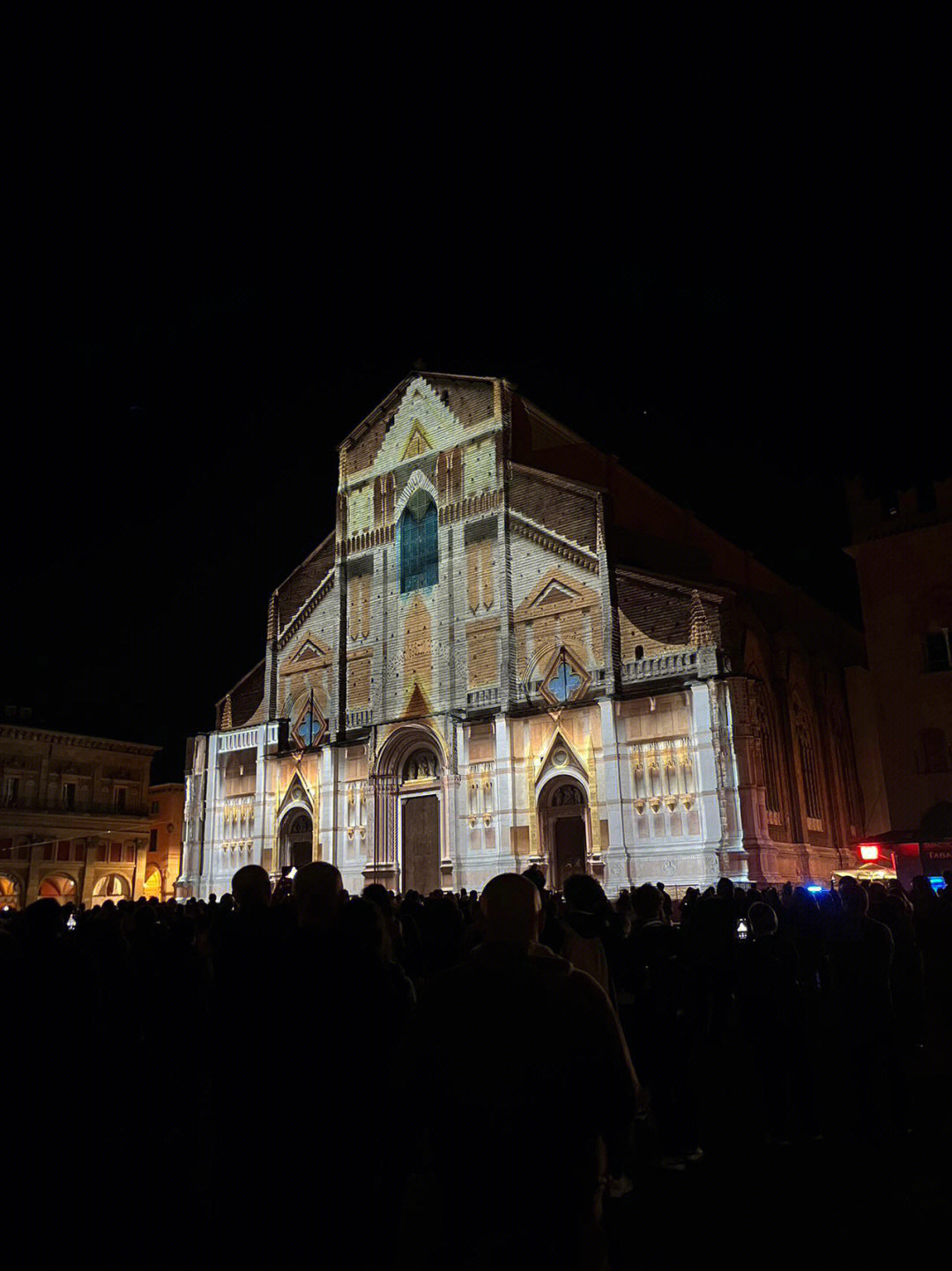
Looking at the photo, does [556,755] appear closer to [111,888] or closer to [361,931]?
[361,931]

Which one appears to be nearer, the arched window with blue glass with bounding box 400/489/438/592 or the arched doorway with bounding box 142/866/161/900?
the arched window with blue glass with bounding box 400/489/438/592

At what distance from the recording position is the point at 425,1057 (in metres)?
3.24

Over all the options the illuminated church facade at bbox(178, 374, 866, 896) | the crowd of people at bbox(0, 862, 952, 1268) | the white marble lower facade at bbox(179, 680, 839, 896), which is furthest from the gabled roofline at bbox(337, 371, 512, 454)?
the crowd of people at bbox(0, 862, 952, 1268)

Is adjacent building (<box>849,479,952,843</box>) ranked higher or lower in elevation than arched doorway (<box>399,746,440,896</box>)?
higher

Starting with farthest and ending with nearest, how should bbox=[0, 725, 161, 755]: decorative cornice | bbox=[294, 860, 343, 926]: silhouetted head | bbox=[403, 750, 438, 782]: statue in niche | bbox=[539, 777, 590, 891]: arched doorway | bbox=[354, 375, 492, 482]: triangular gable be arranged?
bbox=[0, 725, 161, 755]: decorative cornice < bbox=[354, 375, 492, 482]: triangular gable < bbox=[403, 750, 438, 782]: statue in niche < bbox=[539, 777, 590, 891]: arched doorway < bbox=[294, 860, 343, 926]: silhouetted head

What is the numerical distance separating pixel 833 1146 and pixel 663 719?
18.3 metres

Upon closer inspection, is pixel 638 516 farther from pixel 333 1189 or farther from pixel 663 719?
pixel 333 1189

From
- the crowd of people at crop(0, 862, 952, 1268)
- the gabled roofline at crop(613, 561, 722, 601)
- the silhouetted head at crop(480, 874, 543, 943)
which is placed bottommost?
the crowd of people at crop(0, 862, 952, 1268)

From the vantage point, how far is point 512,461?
30.6m

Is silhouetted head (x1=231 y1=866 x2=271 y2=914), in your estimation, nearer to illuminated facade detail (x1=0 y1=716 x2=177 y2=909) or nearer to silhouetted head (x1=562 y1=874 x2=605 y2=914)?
silhouetted head (x1=562 y1=874 x2=605 y2=914)

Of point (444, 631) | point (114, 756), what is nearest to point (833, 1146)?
point (444, 631)

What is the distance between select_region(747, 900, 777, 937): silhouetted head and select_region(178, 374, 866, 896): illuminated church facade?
1564 centimetres

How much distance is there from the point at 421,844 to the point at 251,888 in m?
25.6

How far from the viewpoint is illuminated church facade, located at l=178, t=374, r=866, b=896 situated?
24922 millimetres
